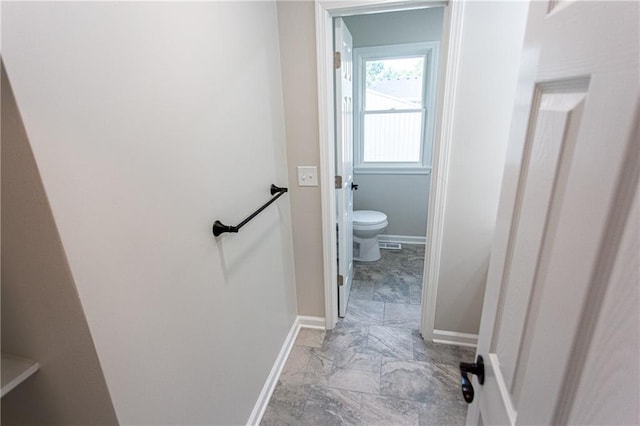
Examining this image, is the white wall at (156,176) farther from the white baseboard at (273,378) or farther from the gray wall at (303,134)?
the gray wall at (303,134)

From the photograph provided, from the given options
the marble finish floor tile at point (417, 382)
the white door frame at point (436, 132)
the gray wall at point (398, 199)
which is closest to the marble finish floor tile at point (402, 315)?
the white door frame at point (436, 132)

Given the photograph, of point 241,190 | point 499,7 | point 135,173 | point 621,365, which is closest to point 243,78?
point 241,190

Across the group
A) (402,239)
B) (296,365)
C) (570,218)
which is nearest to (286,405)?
(296,365)

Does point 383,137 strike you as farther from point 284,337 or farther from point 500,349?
point 500,349

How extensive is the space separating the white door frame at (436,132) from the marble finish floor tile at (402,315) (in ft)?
0.48

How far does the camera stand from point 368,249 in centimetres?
319

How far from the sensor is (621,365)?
1.04 feet

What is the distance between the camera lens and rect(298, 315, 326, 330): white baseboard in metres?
2.23

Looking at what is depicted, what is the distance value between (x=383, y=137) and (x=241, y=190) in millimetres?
2393

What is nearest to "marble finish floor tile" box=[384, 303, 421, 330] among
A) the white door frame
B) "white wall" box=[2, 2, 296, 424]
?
the white door frame

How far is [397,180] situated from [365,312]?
1.60m

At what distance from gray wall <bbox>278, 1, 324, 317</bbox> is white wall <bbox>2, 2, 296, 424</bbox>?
0.72 feet

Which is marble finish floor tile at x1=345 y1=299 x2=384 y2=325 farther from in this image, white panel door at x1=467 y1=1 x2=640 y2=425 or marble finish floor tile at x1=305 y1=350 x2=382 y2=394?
white panel door at x1=467 y1=1 x2=640 y2=425

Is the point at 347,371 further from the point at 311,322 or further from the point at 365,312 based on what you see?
the point at 365,312
